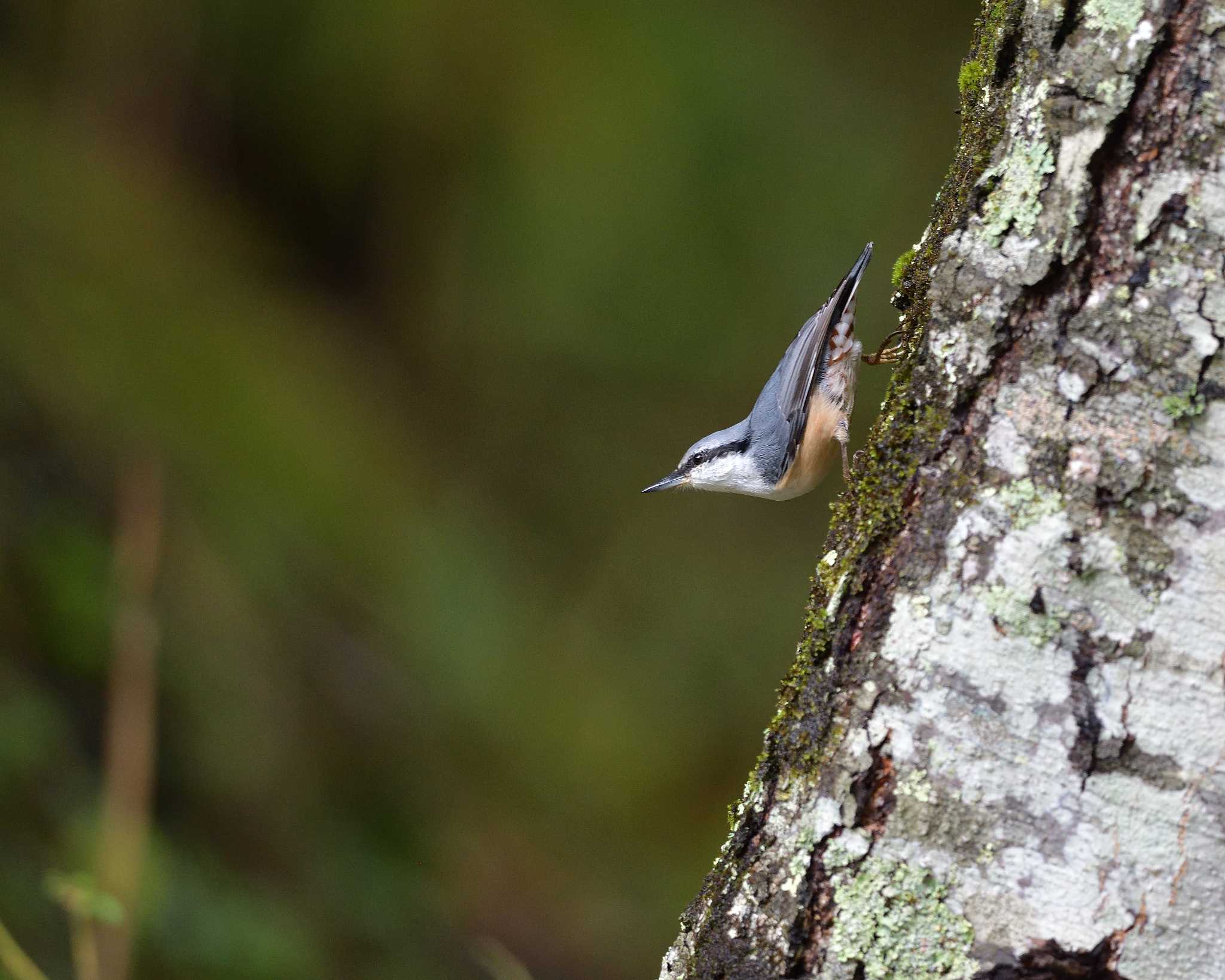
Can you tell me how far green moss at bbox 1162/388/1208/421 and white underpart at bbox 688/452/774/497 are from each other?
169 cm

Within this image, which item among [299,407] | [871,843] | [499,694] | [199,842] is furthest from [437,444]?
[871,843]

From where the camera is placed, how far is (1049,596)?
1001mm

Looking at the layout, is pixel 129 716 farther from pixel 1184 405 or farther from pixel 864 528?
pixel 1184 405

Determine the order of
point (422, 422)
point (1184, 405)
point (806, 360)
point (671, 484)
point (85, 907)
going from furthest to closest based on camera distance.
Answer: point (422, 422), point (671, 484), point (806, 360), point (85, 907), point (1184, 405)

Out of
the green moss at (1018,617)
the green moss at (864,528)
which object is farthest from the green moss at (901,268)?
the green moss at (1018,617)

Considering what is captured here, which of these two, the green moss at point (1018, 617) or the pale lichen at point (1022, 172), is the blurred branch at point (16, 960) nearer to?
the green moss at point (1018, 617)

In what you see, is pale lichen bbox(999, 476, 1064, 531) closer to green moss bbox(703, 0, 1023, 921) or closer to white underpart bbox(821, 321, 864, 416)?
green moss bbox(703, 0, 1023, 921)

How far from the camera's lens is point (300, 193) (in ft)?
12.9

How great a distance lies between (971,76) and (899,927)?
0.97 metres

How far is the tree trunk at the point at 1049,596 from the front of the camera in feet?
3.16

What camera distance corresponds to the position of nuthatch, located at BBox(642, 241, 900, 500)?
2.50 m

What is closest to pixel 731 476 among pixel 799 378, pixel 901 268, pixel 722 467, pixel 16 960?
pixel 722 467

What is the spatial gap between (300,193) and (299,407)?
88 cm

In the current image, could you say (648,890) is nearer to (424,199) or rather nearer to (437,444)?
(437,444)
